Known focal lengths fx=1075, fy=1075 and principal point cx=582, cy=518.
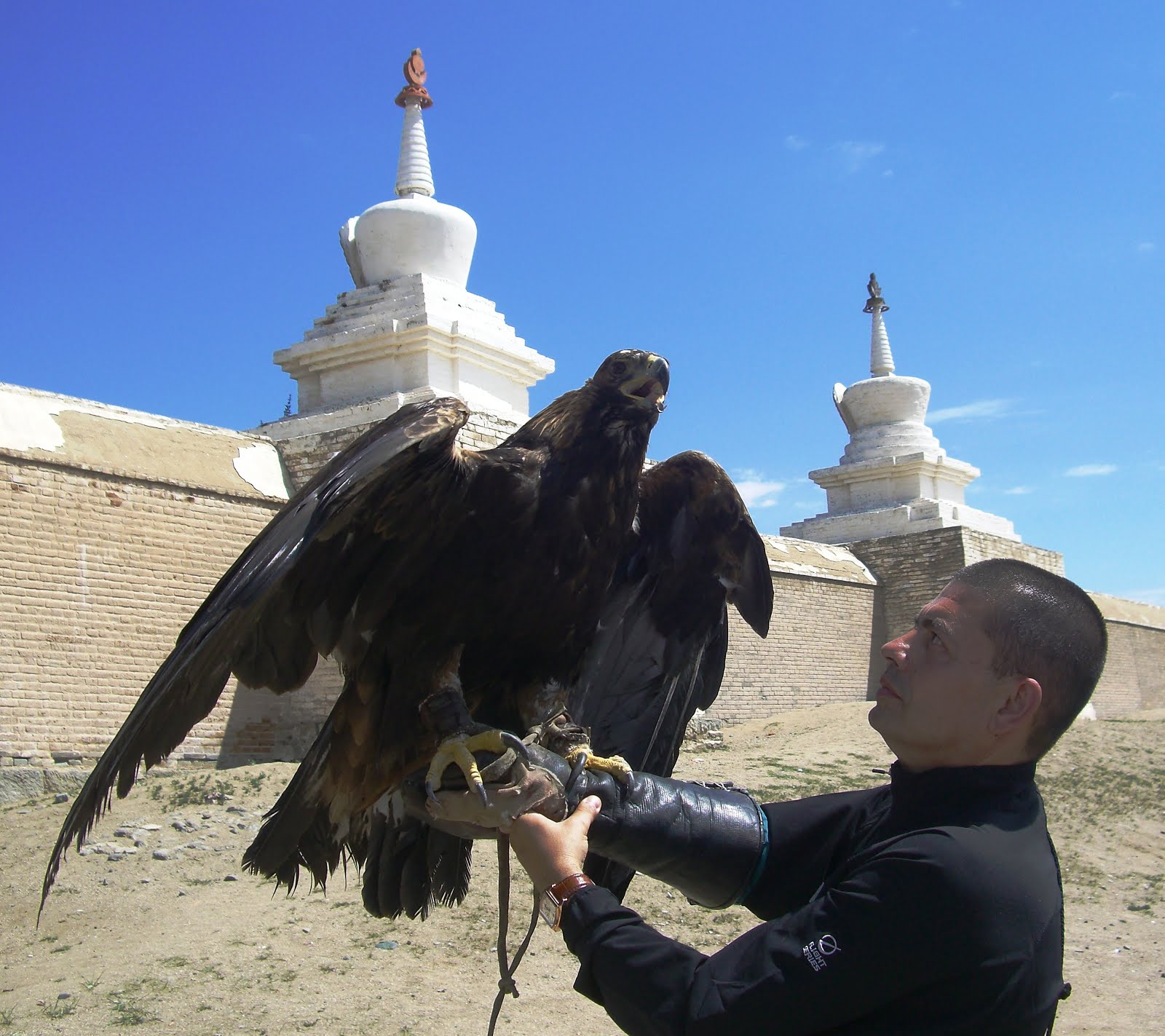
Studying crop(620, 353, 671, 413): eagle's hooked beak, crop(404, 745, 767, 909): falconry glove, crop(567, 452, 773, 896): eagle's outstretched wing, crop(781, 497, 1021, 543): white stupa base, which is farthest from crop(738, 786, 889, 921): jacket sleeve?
crop(781, 497, 1021, 543): white stupa base

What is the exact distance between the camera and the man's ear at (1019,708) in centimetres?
144

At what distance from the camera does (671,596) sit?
3568 millimetres

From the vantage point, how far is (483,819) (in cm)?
225

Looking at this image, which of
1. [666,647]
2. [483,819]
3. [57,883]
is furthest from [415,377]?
[483,819]

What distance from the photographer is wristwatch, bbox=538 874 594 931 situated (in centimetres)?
151

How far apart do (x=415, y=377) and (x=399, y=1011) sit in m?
A: 6.79

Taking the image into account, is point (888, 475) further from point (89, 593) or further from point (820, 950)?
point (820, 950)

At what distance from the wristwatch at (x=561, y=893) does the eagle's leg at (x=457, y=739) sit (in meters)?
0.72

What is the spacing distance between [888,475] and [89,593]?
14.6 metres

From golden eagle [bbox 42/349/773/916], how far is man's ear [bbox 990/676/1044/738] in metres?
1.36

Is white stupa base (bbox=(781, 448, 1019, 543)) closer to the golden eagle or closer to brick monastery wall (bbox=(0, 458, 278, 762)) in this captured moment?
brick monastery wall (bbox=(0, 458, 278, 762))

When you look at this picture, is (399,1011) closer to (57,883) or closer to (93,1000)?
(93,1000)

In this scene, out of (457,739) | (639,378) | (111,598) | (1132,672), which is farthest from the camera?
(1132,672)

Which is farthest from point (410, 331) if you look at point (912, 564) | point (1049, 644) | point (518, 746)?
point (912, 564)
